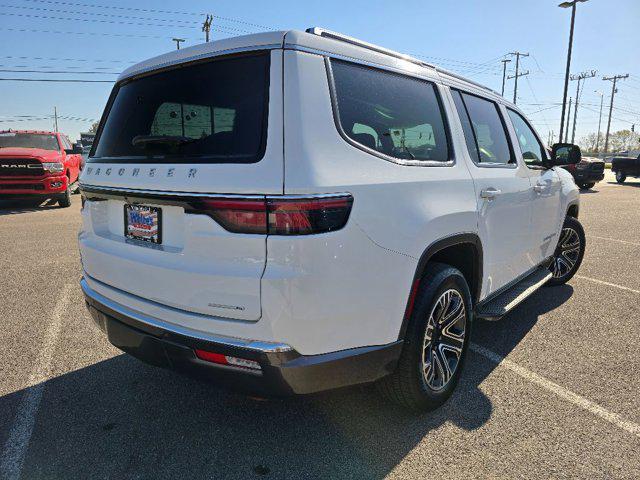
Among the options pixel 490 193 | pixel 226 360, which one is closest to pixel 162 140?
pixel 226 360

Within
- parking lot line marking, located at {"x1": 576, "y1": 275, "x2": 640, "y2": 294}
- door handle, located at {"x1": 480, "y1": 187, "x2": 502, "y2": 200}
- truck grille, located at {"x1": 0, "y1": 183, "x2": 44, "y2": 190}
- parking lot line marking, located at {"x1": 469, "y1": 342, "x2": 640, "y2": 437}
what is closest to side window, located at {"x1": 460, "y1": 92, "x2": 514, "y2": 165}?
door handle, located at {"x1": 480, "y1": 187, "x2": 502, "y2": 200}

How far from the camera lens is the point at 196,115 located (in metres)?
2.22

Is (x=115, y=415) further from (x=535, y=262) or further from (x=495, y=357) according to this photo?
(x=535, y=262)

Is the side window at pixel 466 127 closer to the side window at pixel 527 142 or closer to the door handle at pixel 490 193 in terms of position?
the door handle at pixel 490 193

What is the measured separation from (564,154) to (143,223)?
3.94 m

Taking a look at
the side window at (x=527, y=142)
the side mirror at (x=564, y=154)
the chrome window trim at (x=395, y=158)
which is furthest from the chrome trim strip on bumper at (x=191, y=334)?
the side mirror at (x=564, y=154)

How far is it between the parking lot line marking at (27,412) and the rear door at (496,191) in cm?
280

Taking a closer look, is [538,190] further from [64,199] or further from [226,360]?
[64,199]

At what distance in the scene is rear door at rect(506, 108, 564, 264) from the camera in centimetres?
388

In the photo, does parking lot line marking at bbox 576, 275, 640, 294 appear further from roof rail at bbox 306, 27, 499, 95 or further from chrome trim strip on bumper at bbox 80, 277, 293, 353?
chrome trim strip on bumper at bbox 80, 277, 293, 353

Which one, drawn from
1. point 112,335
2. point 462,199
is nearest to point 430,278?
point 462,199

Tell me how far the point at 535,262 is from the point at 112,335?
11.4ft

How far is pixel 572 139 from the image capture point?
9231 cm

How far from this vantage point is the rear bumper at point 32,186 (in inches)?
424
